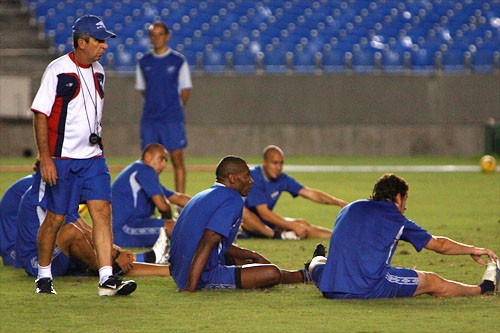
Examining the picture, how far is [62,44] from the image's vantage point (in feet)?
93.7

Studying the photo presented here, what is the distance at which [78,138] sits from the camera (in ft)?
26.9

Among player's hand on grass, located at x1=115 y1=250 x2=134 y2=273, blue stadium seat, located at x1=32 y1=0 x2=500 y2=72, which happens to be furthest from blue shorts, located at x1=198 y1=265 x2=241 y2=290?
blue stadium seat, located at x1=32 y1=0 x2=500 y2=72

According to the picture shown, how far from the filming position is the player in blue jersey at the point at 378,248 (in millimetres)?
7656

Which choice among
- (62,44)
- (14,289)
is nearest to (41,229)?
(14,289)

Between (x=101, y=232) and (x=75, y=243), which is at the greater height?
(x=101, y=232)

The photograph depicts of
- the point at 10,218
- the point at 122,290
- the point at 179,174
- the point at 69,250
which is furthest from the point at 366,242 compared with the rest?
the point at 179,174

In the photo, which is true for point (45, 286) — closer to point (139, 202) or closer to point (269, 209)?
point (139, 202)

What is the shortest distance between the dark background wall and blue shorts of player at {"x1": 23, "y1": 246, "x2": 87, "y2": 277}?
17460 mm

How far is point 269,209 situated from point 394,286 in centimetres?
496

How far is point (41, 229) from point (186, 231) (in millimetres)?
1176

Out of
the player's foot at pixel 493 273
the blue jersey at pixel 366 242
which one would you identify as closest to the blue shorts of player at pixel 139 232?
the blue jersey at pixel 366 242

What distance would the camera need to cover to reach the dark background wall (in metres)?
26.8

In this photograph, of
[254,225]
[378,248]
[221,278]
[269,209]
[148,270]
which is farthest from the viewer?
[269,209]

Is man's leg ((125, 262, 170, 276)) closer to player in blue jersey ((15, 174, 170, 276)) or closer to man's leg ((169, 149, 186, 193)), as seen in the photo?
player in blue jersey ((15, 174, 170, 276))
